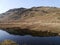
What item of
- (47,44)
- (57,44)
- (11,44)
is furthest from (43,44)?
(11,44)

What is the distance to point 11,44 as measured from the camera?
3875 cm

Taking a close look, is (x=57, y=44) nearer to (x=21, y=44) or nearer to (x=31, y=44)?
(x=31, y=44)

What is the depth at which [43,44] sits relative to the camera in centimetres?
4841

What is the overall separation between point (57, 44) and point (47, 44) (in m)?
3.41

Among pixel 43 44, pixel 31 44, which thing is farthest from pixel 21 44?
pixel 43 44

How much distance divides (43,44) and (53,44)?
3442 millimetres

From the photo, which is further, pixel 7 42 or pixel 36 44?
pixel 36 44

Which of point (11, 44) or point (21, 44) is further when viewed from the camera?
point (21, 44)

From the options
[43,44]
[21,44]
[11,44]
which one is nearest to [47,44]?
[43,44]

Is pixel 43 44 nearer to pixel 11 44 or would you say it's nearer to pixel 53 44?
pixel 53 44

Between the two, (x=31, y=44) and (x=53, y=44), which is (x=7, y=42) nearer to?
(x=31, y=44)

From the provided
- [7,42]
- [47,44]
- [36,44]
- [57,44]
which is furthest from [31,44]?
[7,42]

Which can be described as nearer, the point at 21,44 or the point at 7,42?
the point at 7,42

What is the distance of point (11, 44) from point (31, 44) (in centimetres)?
1156
